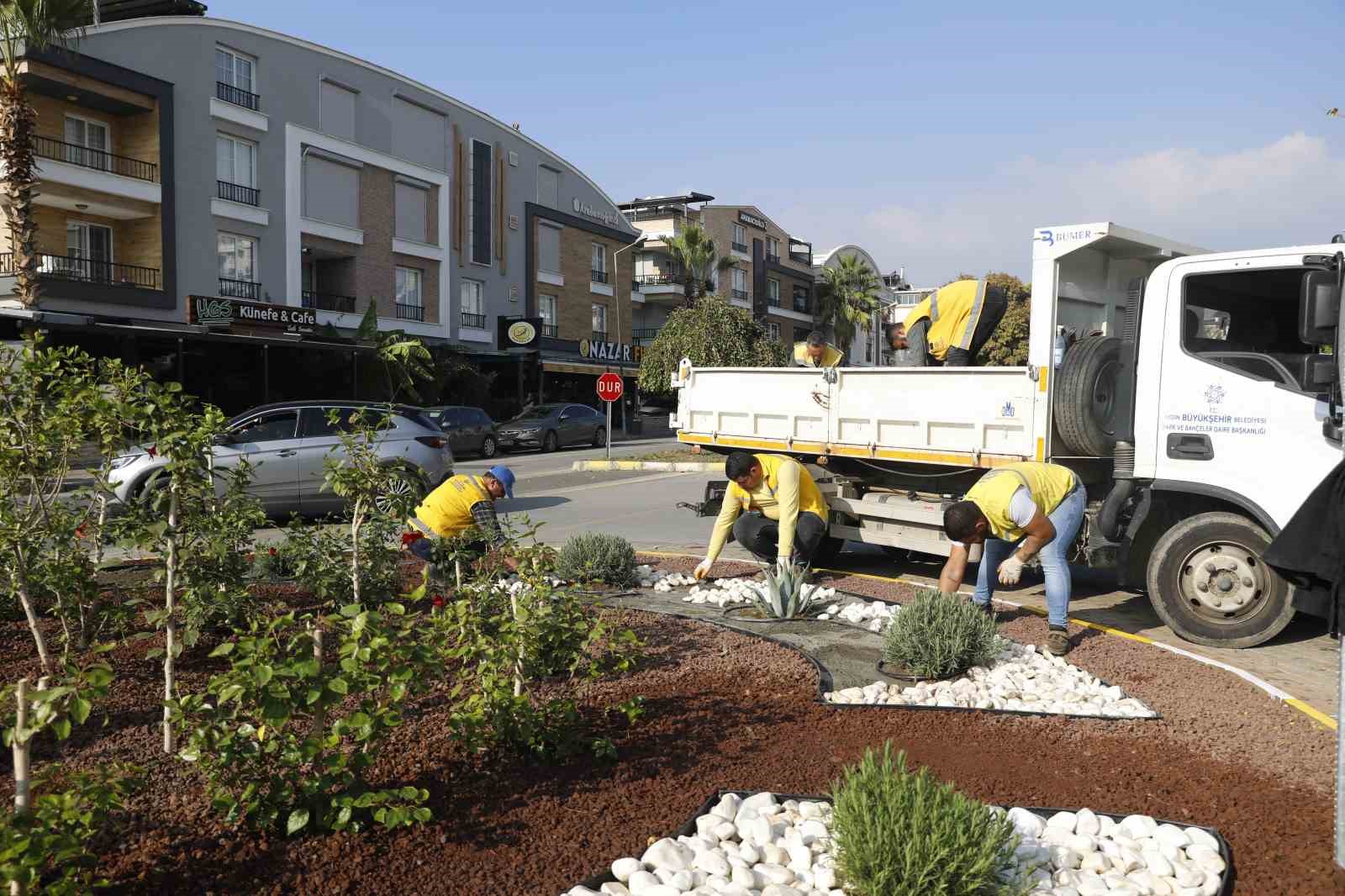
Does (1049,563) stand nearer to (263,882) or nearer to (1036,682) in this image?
(1036,682)

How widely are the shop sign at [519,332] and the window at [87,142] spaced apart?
15.9 m

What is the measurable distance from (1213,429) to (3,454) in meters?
7.02

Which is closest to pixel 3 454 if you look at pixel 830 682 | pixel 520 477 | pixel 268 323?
pixel 830 682

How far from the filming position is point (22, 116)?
21.4 m

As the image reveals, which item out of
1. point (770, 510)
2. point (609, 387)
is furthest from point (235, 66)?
point (770, 510)

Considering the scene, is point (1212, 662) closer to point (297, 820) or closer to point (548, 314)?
point (297, 820)

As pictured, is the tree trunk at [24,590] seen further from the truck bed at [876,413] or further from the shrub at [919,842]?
the truck bed at [876,413]

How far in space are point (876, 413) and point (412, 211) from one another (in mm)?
30261

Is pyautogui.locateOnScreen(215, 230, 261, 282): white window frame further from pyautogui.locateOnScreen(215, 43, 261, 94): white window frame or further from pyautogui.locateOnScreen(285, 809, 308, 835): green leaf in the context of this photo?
pyautogui.locateOnScreen(285, 809, 308, 835): green leaf

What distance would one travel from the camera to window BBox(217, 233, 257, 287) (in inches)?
1145

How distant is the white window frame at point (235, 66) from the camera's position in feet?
94.6

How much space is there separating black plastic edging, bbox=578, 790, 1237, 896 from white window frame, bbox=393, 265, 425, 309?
33447 millimetres

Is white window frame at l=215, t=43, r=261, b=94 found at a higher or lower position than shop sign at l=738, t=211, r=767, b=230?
lower

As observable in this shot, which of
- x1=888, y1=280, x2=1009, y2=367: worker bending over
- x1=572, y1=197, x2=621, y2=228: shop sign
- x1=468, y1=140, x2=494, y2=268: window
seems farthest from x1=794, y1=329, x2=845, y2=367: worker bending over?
x1=572, y1=197, x2=621, y2=228: shop sign
